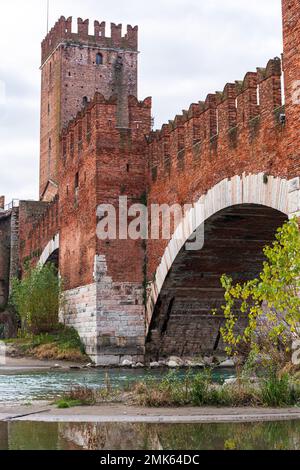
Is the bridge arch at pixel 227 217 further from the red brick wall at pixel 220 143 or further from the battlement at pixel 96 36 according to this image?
the battlement at pixel 96 36

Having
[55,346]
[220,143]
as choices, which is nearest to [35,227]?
[55,346]

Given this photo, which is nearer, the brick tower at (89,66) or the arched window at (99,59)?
the brick tower at (89,66)

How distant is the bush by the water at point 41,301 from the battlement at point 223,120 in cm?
678

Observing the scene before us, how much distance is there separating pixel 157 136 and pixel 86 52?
80.4ft

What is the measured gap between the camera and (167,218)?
2164 centimetres

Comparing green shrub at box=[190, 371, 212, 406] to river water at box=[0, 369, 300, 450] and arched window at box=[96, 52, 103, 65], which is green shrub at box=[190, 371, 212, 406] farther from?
arched window at box=[96, 52, 103, 65]

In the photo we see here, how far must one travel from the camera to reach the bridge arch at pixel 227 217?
1520 cm

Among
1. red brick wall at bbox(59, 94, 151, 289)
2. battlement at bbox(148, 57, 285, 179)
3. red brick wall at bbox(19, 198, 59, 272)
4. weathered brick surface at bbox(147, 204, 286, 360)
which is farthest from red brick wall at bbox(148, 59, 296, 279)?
red brick wall at bbox(19, 198, 59, 272)

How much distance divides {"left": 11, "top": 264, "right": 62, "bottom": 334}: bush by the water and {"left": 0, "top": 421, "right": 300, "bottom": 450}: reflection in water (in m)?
19.8

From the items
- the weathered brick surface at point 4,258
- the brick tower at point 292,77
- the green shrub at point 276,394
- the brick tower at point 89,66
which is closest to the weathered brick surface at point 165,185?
the brick tower at point 292,77

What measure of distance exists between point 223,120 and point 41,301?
1182 cm

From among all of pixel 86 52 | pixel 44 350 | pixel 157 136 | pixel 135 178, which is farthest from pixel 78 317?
pixel 86 52

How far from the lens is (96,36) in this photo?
150 feet
